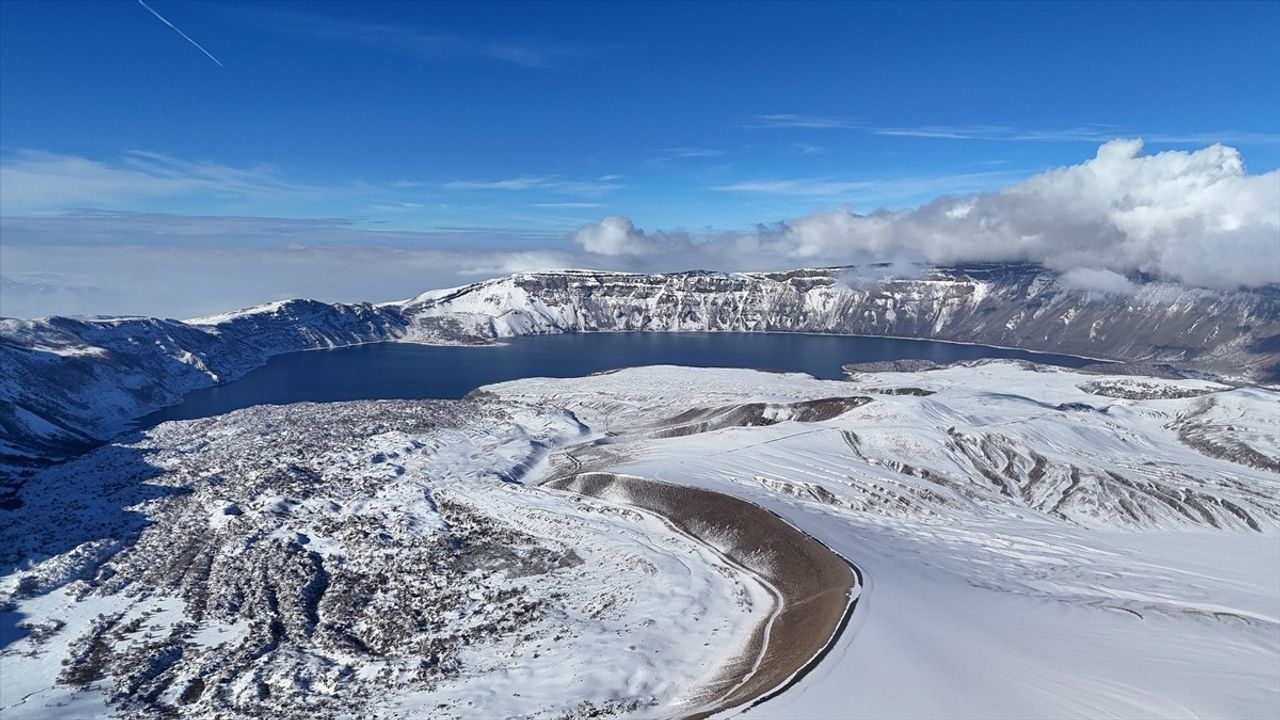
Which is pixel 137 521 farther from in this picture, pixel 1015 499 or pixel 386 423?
pixel 1015 499

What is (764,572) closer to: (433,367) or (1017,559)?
(1017,559)

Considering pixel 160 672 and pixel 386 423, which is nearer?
pixel 160 672

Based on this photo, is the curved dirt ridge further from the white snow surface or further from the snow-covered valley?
the white snow surface

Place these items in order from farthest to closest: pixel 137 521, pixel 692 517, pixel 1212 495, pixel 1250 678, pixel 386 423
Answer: pixel 386 423 < pixel 1212 495 < pixel 692 517 < pixel 137 521 < pixel 1250 678

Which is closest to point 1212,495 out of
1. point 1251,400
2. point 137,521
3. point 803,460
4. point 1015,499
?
point 1015,499

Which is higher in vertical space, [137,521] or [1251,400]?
[1251,400]

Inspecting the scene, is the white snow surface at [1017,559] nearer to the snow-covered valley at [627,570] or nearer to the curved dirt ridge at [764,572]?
the snow-covered valley at [627,570]
